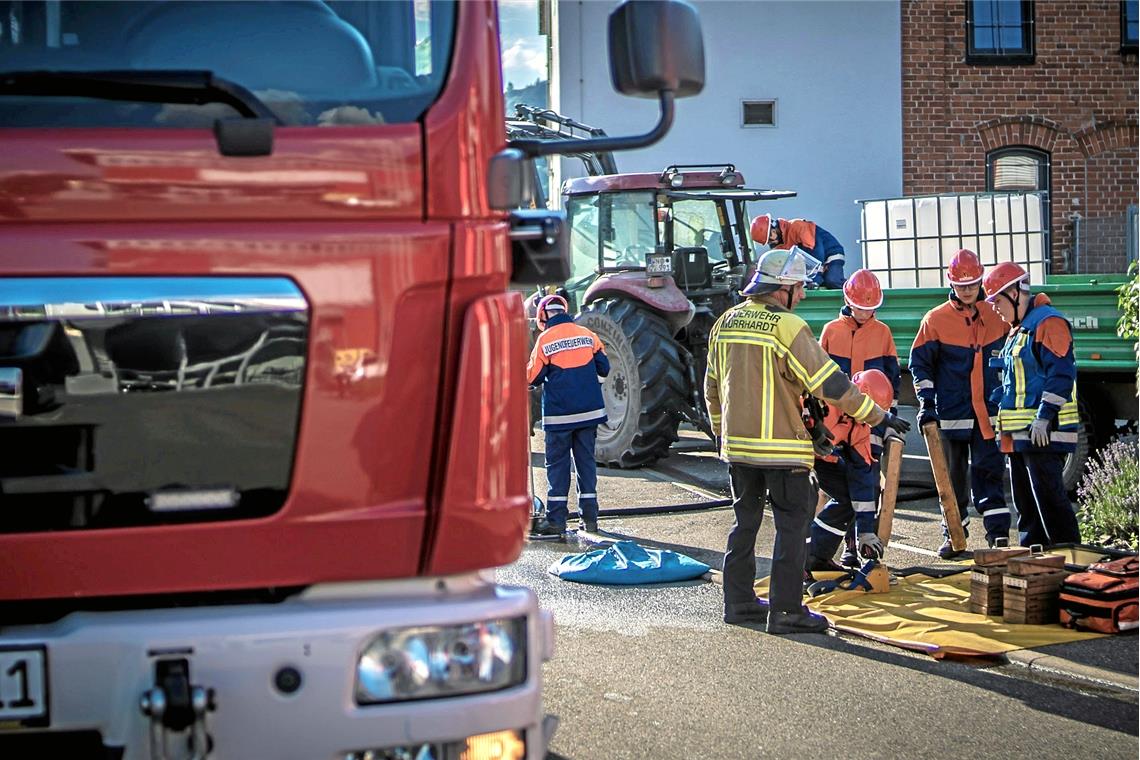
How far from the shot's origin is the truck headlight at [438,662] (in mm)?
2869

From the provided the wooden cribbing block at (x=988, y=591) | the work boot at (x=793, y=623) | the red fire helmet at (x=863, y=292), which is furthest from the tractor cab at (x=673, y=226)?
the work boot at (x=793, y=623)

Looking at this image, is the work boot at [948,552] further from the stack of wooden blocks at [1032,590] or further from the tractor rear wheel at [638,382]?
the tractor rear wheel at [638,382]

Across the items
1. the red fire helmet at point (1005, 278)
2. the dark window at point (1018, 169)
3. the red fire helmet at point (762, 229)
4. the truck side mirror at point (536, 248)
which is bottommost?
the truck side mirror at point (536, 248)

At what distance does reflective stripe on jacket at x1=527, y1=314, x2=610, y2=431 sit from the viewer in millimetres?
10312

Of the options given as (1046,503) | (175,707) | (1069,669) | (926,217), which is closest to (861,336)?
(1046,503)

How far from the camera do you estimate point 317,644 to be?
2.83 meters

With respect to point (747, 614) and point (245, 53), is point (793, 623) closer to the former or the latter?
point (747, 614)

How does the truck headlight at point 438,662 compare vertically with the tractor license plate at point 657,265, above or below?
below

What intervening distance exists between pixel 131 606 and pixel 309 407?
56cm

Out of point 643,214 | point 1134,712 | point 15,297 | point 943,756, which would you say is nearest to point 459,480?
point 15,297

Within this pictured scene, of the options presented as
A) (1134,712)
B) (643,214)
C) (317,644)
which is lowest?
(1134,712)

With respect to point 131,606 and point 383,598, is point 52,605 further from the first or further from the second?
point 383,598

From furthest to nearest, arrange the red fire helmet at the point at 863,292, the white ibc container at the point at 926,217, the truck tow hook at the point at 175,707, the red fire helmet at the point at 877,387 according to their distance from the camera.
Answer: the white ibc container at the point at 926,217
the red fire helmet at the point at 863,292
the red fire helmet at the point at 877,387
the truck tow hook at the point at 175,707

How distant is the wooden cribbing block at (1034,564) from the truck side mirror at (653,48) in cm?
460
